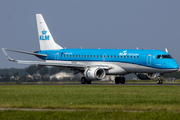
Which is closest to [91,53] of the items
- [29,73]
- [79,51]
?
[79,51]

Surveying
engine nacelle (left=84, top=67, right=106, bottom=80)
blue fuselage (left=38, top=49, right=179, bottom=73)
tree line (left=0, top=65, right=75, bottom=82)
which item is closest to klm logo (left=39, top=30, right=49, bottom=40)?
blue fuselage (left=38, top=49, right=179, bottom=73)

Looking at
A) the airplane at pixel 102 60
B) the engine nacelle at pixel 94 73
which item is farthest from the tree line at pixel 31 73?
the engine nacelle at pixel 94 73

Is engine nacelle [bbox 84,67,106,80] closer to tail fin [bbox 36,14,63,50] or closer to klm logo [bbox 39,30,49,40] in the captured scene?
tail fin [bbox 36,14,63,50]

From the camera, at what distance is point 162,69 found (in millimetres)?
51156

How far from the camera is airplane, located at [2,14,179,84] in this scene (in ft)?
170

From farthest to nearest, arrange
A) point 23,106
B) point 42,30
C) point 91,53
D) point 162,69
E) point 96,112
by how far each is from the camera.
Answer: point 42,30 → point 91,53 → point 162,69 → point 23,106 → point 96,112

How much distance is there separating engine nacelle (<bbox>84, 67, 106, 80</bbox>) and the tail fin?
1053 centimetres

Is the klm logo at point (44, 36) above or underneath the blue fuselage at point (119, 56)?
above

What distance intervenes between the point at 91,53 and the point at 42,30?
11134 mm

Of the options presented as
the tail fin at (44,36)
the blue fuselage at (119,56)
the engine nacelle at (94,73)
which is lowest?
the engine nacelle at (94,73)

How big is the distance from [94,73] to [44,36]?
15.0 meters

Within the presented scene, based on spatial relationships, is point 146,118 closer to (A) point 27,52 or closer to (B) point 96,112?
(B) point 96,112

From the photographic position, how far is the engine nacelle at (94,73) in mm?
53722

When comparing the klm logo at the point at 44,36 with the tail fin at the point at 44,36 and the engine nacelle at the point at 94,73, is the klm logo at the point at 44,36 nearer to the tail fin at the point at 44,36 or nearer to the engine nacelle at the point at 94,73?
the tail fin at the point at 44,36
